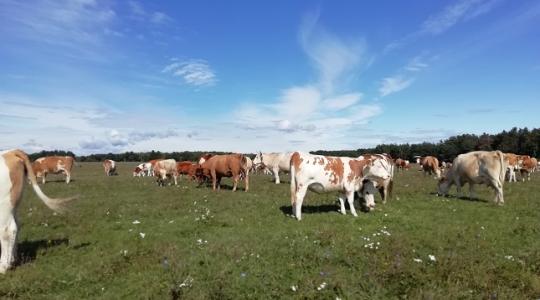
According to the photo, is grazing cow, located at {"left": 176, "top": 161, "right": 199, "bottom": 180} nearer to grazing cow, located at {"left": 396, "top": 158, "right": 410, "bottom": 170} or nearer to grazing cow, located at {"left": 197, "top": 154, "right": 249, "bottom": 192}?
grazing cow, located at {"left": 197, "top": 154, "right": 249, "bottom": 192}

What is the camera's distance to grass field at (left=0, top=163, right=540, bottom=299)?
27.1 feet

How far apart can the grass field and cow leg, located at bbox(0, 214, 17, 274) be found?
362 mm

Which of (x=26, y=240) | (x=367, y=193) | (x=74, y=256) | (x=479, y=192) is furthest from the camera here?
(x=479, y=192)

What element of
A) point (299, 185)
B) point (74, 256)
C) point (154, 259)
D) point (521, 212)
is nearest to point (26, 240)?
point (74, 256)

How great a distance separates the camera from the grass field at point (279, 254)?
827 centimetres

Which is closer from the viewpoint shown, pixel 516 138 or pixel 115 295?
pixel 115 295

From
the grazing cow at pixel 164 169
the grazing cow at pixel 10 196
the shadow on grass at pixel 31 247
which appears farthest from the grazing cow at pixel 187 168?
the grazing cow at pixel 10 196

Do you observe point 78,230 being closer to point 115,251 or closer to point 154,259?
point 115,251

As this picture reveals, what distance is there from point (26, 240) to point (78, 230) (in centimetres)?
159

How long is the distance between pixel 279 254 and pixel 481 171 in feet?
47.5

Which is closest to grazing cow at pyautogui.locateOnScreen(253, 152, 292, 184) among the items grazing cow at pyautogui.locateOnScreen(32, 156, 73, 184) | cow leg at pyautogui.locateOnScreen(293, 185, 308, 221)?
grazing cow at pyautogui.locateOnScreen(32, 156, 73, 184)

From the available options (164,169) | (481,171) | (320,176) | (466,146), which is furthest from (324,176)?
(466,146)

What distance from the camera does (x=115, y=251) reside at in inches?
441

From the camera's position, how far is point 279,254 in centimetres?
1024
